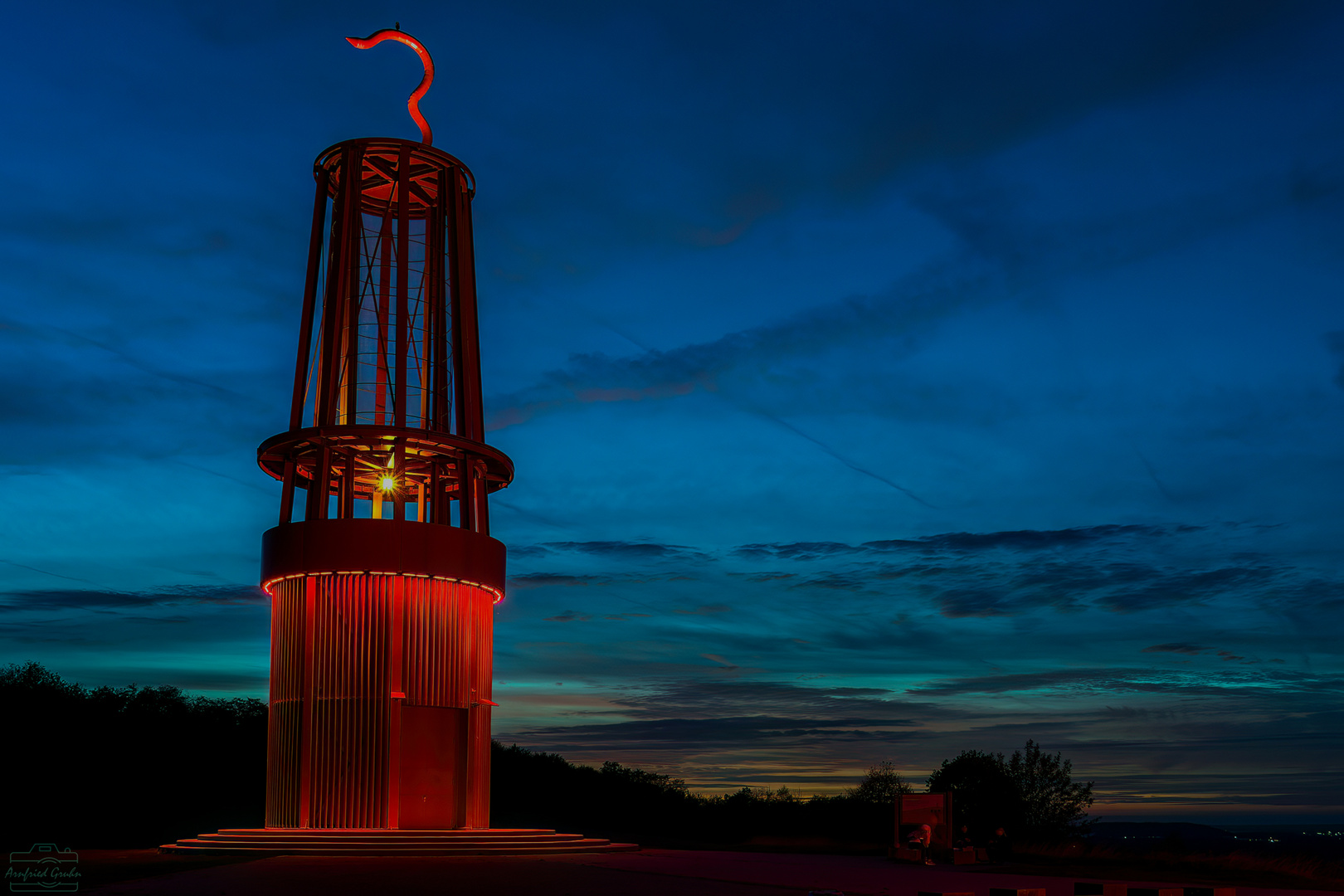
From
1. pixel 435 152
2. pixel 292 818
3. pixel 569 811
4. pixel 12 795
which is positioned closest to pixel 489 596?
pixel 292 818

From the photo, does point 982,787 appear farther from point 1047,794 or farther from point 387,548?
point 387,548

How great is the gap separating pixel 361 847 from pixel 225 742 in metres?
34.0

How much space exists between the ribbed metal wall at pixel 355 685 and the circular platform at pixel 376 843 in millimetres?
902

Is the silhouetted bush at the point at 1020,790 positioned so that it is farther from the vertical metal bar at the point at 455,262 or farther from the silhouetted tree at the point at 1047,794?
the vertical metal bar at the point at 455,262

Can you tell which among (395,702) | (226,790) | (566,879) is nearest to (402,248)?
(395,702)

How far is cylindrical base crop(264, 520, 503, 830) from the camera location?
889 inches

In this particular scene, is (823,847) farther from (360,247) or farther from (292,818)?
(360,247)

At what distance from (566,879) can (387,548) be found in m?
9.81

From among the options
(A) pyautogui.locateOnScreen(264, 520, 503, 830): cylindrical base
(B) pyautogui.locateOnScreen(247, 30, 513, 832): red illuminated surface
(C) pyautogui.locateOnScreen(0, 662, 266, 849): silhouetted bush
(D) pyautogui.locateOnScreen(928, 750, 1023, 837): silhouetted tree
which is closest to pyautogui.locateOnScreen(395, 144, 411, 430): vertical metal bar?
(B) pyautogui.locateOnScreen(247, 30, 513, 832): red illuminated surface

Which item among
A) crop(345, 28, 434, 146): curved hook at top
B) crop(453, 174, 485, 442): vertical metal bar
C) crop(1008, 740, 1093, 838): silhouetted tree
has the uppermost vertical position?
crop(345, 28, 434, 146): curved hook at top

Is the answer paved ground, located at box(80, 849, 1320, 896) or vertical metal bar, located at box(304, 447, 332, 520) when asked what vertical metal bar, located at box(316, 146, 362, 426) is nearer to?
vertical metal bar, located at box(304, 447, 332, 520)

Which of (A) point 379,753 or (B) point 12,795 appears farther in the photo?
(B) point 12,795

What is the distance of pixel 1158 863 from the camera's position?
2484 cm

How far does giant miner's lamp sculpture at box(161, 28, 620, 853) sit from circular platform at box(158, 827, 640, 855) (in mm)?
57
